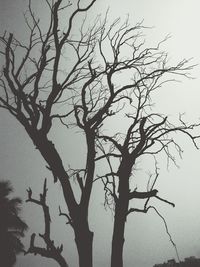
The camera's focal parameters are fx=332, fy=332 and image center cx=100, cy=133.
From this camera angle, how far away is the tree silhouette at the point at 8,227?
1983cm

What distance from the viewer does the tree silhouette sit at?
65.1 ft

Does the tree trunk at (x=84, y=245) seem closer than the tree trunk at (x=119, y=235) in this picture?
Yes

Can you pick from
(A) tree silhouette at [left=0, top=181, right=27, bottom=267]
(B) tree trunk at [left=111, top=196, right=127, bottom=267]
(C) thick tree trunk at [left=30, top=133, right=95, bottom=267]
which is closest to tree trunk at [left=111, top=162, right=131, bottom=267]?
(B) tree trunk at [left=111, top=196, right=127, bottom=267]

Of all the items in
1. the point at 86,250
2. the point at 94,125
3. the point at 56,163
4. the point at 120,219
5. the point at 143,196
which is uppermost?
the point at 94,125

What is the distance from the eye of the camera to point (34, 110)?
7.31 m

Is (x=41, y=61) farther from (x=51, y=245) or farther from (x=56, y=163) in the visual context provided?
(x=51, y=245)

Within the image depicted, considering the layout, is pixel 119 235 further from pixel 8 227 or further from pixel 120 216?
pixel 8 227

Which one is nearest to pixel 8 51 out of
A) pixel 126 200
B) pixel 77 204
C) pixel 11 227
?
pixel 77 204

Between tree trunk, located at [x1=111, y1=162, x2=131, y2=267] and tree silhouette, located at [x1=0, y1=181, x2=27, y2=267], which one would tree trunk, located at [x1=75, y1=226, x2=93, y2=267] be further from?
tree silhouette, located at [x1=0, y1=181, x2=27, y2=267]

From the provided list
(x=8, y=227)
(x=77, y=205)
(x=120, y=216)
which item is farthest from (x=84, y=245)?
(x=8, y=227)

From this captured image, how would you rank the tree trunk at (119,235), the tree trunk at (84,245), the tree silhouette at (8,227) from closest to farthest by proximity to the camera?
1. the tree trunk at (84,245)
2. the tree trunk at (119,235)
3. the tree silhouette at (8,227)

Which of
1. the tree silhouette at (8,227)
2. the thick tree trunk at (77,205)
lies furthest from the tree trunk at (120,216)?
the tree silhouette at (8,227)

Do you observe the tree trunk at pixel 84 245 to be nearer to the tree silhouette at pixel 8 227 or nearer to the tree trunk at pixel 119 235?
the tree trunk at pixel 119 235

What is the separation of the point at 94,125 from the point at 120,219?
7.13 ft
